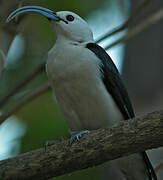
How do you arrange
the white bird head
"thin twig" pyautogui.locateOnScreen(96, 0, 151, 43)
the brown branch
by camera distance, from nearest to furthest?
the brown branch → the white bird head → "thin twig" pyautogui.locateOnScreen(96, 0, 151, 43)

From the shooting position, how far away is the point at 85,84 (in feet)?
17.6

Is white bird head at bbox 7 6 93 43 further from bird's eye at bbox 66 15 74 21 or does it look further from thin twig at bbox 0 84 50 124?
thin twig at bbox 0 84 50 124

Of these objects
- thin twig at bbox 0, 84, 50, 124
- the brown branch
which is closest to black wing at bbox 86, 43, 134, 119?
thin twig at bbox 0, 84, 50, 124

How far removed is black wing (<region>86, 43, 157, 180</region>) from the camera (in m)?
5.57

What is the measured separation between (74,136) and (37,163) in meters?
0.48

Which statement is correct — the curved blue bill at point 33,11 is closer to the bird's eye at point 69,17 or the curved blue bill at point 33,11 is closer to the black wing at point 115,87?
the bird's eye at point 69,17

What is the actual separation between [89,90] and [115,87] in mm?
405

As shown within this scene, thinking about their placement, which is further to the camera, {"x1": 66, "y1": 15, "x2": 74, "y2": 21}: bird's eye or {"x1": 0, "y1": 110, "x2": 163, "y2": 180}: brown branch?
{"x1": 66, "y1": 15, "x2": 74, "y2": 21}: bird's eye

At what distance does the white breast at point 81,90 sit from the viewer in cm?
536

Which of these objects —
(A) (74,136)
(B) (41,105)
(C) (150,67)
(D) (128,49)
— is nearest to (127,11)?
(D) (128,49)

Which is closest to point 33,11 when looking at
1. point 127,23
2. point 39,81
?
point 127,23

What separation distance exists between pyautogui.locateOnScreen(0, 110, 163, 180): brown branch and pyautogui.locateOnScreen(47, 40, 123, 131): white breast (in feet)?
2.48

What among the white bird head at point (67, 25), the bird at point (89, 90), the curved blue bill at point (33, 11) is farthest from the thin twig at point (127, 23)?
the curved blue bill at point (33, 11)

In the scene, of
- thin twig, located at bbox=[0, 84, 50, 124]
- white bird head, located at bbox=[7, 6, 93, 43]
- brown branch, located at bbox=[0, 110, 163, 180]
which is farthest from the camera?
white bird head, located at bbox=[7, 6, 93, 43]
